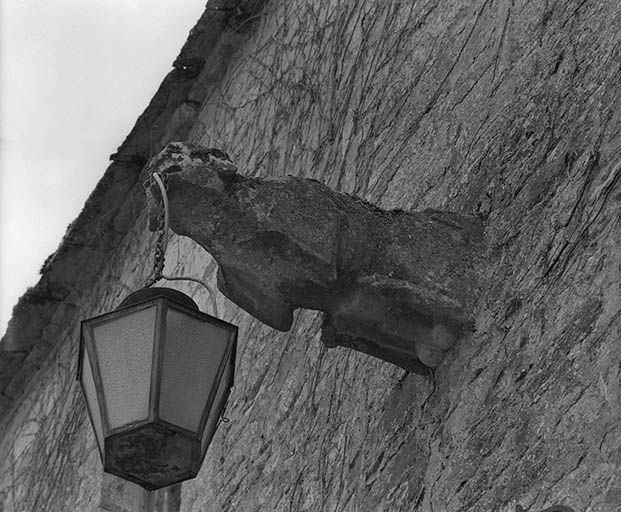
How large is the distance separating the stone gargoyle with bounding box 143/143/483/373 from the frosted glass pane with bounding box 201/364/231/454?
0.62 ft

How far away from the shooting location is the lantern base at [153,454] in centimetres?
312

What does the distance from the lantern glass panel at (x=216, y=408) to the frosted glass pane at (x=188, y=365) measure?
0.14 feet

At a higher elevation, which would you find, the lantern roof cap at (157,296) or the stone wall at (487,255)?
the stone wall at (487,255)

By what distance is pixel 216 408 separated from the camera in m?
3.33

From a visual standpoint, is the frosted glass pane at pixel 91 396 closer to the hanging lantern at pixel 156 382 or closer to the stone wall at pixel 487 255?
the hanging lantern at pixel 156 382

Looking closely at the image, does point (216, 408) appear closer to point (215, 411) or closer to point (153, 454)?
point (215, 411)

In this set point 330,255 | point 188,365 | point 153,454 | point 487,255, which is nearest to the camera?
point 153,454

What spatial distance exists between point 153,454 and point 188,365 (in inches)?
8.9

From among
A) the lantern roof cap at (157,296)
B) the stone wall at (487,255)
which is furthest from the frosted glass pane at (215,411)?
the stone wall at (487,255)

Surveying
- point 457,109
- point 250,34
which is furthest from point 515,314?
point 250,34

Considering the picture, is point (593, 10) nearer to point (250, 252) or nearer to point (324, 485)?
point (250, 252)

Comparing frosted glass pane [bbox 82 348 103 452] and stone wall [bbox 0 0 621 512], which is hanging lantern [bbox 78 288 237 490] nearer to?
frosted glass pane [bbox 82 348 103 452]

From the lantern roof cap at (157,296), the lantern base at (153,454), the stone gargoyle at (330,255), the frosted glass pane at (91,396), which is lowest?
the lantern base at (153,454)

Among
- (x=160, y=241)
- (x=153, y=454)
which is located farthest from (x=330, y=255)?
(x=153, y=454)
